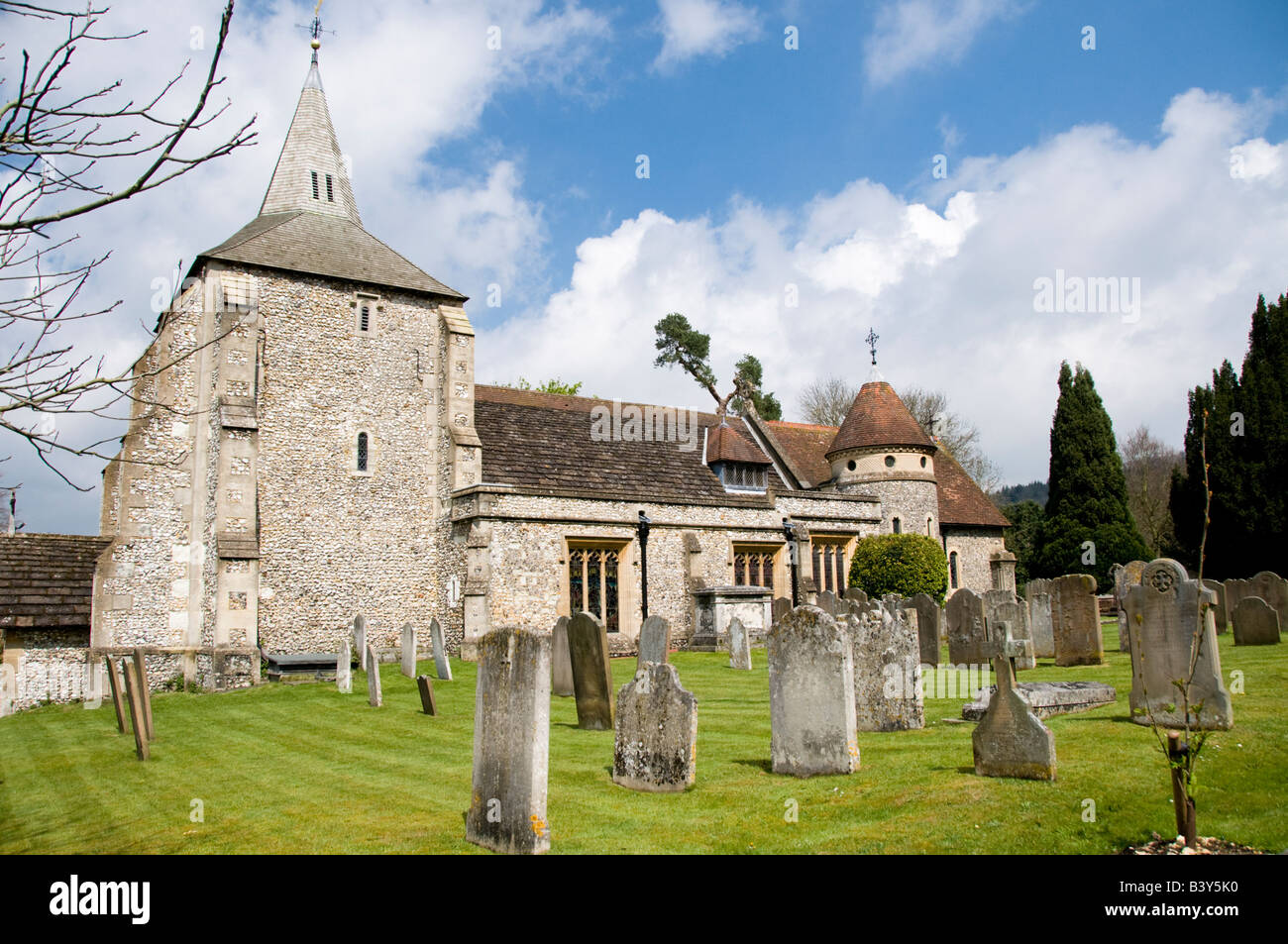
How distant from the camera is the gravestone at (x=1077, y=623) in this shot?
1265cm

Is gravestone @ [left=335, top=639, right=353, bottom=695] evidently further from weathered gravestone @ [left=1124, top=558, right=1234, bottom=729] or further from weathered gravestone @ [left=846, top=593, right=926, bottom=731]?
weathered gravestone @ [left=1124, top=558, right=1234, bottom=729]

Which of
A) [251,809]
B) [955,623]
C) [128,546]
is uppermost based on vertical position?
[128,546]

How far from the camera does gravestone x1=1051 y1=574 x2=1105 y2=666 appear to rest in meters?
12.6

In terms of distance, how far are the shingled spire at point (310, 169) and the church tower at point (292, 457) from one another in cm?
8

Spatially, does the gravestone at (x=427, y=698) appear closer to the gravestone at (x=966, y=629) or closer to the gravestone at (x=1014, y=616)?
the gravestone at (x=966, y=629)

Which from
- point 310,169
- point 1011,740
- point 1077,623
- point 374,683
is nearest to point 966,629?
point 1077,623

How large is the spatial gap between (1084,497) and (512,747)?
3097 cm

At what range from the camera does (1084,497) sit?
31.8 m

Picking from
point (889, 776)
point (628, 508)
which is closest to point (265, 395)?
point (628, 508)

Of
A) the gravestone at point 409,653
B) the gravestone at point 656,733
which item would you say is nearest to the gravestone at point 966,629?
the gravestone at point 656,733

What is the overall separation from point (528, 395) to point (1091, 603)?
17.6 metres
